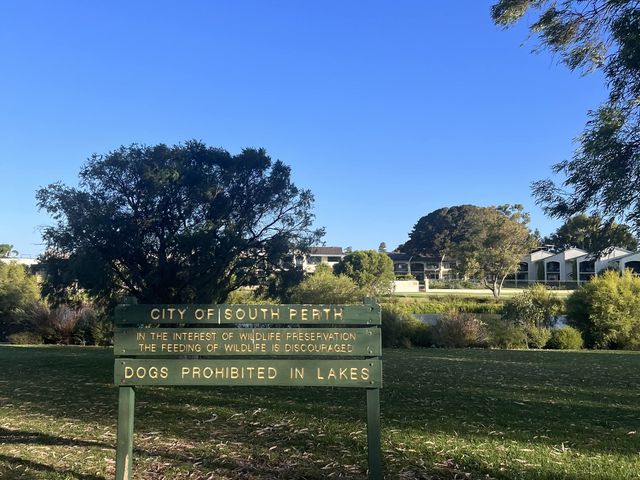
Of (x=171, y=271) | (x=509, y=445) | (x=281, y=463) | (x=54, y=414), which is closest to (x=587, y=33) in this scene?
(x=509, y=445)

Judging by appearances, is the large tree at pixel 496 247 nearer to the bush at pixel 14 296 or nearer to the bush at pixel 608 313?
the bush at pixel 608 313

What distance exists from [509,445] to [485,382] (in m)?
4.92

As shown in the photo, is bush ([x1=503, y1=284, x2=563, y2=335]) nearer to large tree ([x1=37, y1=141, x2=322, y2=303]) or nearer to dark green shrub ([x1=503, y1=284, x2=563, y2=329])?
dark green shrub ([x1=503, y1=284, x2=563, y2=329])

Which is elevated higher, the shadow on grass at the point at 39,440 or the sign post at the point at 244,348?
the sign post at the point at 244,348

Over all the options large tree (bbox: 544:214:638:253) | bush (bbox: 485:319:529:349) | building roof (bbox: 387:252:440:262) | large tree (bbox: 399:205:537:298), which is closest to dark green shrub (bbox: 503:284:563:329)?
bush (bbox: 485:319:529:349)

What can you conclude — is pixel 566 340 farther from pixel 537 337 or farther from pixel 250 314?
pixel 250 314

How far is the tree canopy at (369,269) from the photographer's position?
6250 cm

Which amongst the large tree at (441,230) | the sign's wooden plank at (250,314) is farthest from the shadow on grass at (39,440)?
the large tree at (441,230)

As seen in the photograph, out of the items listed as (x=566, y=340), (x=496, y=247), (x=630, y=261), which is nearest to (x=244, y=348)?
(x=566, y=340)

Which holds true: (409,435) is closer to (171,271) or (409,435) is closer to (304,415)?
(304,415)

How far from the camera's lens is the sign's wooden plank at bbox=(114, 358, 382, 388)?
486 cm

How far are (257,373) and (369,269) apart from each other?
63049 mm

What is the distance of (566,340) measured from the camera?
25.3 meters

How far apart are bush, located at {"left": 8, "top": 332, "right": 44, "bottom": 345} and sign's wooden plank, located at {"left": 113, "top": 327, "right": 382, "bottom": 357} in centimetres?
2403
